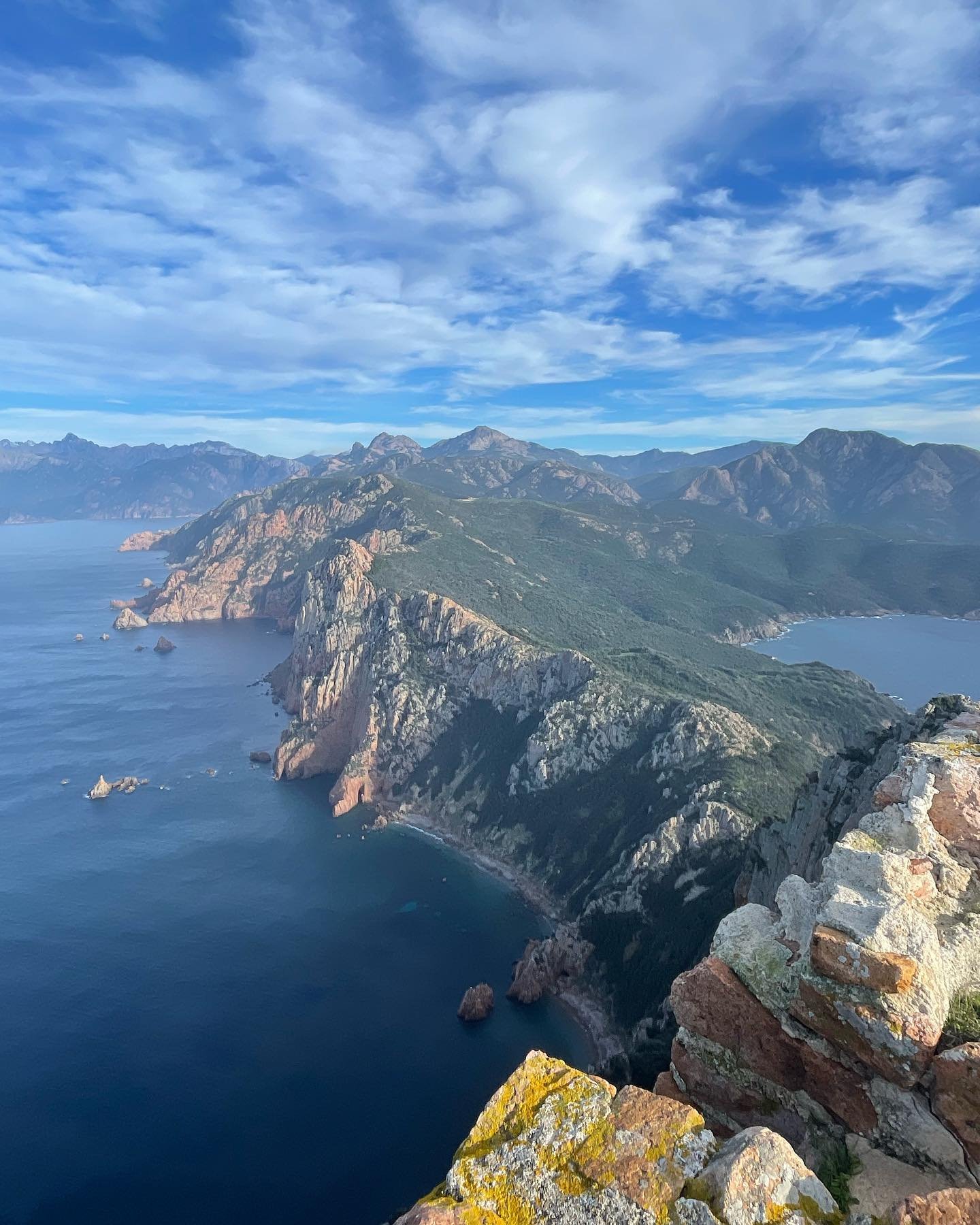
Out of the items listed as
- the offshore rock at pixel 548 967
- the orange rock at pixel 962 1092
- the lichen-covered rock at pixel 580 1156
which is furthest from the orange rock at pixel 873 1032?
the offshore rock at pixel 548 967

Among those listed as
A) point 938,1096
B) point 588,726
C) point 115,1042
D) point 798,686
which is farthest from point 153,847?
point 798,686

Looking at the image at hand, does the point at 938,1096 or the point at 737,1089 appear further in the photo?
A: the point at 737,1089

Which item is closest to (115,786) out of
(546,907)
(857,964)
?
(546,907)

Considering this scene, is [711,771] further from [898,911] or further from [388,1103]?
[898,911]

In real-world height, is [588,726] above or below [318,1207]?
above

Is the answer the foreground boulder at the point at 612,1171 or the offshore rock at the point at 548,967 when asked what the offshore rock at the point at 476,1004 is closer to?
the offshore rock at the point at 548,967

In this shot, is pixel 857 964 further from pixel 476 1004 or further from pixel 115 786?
pixel 115 786
